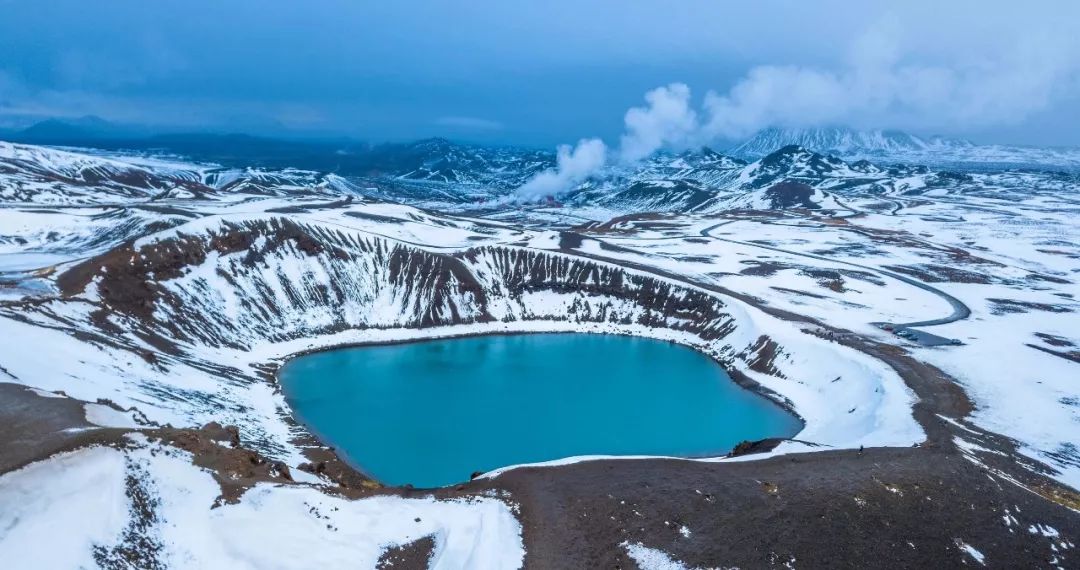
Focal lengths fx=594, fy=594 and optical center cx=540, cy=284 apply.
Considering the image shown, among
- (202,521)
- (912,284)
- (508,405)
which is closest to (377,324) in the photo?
(508,405)

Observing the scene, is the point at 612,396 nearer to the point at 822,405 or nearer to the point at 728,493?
the point at 822,405

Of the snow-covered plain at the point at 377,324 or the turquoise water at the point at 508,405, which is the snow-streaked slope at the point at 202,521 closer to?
the snow-covered plain at the point at 377,324

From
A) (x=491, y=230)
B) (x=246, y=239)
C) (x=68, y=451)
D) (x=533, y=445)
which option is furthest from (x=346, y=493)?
(x=491, y=230)

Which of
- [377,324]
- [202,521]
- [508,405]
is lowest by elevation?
[508,405]

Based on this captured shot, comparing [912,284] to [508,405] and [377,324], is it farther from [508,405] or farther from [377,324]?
[377,324]

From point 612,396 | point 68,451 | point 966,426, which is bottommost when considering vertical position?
point 612,396

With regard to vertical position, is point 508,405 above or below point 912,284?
below

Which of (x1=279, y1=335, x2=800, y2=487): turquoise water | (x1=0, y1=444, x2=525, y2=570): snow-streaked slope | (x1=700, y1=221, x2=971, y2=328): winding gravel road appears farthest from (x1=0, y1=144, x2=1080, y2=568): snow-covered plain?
(x1=279, y1=335, x2=800, y2=487): turquoise water

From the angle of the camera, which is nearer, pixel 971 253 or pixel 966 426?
pixel 966 426
